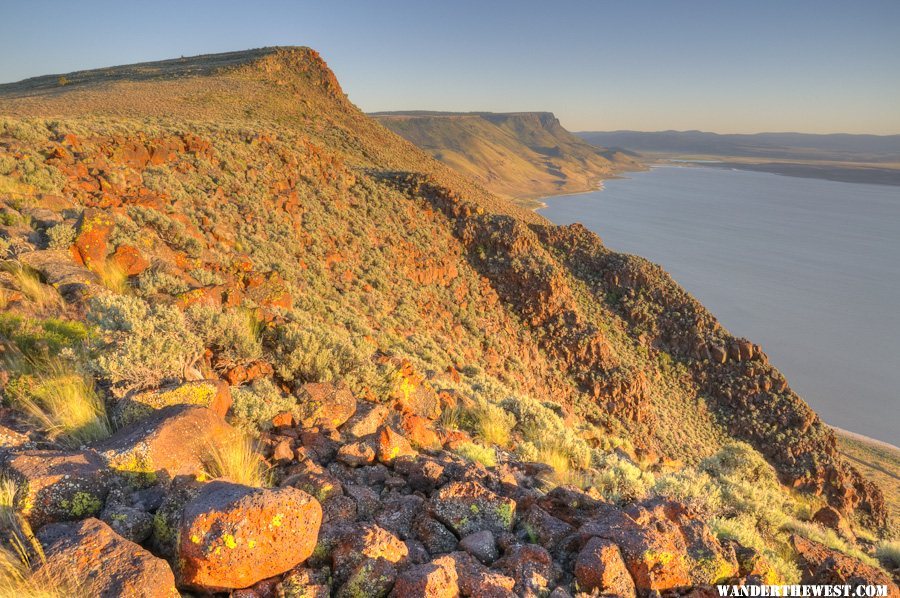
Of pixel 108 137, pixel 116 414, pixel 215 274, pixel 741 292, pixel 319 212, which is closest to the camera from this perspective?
pixel 116 414

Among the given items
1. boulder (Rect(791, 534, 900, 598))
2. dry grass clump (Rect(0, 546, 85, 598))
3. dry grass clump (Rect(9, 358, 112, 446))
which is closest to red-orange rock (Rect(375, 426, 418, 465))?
dry grass clump (Rect(9, 358, 112, 446))

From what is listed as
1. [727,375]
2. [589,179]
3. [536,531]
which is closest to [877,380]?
[727,375]

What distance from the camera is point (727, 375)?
53.7 ft

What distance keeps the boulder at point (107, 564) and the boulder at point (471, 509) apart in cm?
147

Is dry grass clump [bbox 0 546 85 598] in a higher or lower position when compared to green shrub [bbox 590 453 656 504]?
higher

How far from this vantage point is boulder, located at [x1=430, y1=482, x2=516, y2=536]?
292cm

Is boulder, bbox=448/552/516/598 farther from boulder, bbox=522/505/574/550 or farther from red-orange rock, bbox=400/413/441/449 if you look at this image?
red-orange rock, bbox=400/413/441/449

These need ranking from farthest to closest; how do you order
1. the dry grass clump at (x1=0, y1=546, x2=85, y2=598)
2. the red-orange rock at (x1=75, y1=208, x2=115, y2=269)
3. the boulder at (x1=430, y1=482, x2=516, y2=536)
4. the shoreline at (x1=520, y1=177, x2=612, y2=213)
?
the shoreline at (x1=520, y1=177, x2=612, y2=213) → the red-orange rock at (x1=75, y1=208, x2=115, y2=269) → the boulder at (x1=430, y1=482, x2=516, y2=536) → the dry grass clump at (x1=0, y1=546, x2=85, y2=598)

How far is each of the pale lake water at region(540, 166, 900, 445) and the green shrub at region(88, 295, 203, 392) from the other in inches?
1261

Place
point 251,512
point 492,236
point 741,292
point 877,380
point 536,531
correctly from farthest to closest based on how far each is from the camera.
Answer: point 741,292, point 877,380, point 492,236, point 536,531, point 251,512

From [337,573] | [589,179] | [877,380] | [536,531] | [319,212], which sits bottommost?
[877,380]

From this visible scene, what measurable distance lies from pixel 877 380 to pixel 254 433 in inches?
1539

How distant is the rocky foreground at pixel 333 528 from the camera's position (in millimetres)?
2090

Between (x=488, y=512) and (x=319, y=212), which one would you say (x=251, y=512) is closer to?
(x=488, y=512)
